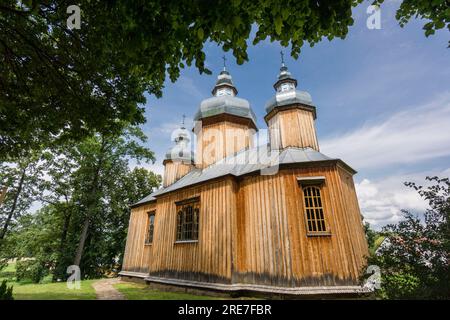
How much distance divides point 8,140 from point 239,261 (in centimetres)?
897

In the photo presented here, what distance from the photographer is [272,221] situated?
944 cm

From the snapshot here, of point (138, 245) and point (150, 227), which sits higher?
point (150, 227)

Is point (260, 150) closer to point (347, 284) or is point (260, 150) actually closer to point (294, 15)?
point (347, 284)

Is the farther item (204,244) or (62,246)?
(62,246)

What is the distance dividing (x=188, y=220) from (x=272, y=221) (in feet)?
15.3

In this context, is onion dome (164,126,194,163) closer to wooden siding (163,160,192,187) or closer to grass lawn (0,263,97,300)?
wooden siding (163,160,192,187)

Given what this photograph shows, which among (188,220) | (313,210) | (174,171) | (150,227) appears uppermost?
(174,171)

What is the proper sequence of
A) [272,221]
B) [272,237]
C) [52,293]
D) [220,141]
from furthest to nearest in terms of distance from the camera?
[220,141] → [52,293] → [272,221] → [272,237]

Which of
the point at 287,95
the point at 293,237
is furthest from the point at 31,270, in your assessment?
the point at 287,95

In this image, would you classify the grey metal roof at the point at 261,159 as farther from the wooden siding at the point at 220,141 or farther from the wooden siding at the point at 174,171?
the wooden siding at the point at 174,171

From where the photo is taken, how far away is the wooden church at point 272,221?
8.57 meters

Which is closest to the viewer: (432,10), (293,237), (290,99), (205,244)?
(432,10)

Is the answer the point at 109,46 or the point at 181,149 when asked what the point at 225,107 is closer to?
the point at 181,149

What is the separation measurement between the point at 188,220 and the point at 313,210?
6.13m
